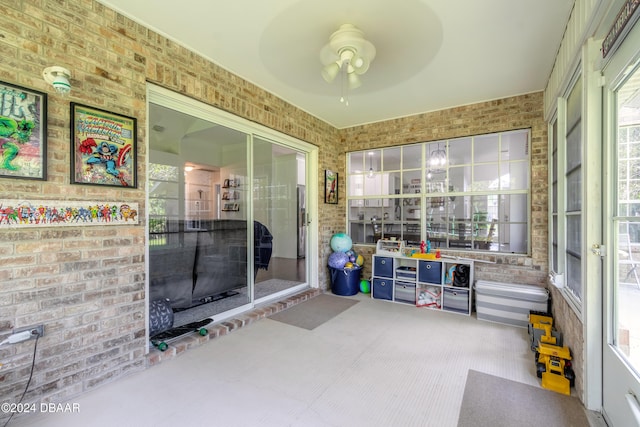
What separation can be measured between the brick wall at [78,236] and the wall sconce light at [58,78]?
96 millimetres

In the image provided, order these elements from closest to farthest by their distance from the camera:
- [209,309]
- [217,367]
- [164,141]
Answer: [217,367], [164,141], [209,309]

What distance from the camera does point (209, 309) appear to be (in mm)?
3557

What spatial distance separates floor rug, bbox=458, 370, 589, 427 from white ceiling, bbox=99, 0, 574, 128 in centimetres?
308

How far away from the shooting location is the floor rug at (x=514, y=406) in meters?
1.88

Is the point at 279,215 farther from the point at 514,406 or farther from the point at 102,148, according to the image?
the point at 514,406

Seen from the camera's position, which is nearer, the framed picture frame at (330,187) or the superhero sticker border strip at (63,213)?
the superhero sticker border strip at (63,213)

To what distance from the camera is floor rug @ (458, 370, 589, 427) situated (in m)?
1.88

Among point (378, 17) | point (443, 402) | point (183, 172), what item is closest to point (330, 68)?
point (378, 17)

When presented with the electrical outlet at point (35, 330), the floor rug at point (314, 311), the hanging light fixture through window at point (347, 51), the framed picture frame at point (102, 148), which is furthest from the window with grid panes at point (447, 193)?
the electrical outlet at point (35, 330)

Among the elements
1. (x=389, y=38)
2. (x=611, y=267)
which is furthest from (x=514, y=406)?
(x=389, y=38)

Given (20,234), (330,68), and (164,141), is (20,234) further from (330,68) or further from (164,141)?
(330,68)

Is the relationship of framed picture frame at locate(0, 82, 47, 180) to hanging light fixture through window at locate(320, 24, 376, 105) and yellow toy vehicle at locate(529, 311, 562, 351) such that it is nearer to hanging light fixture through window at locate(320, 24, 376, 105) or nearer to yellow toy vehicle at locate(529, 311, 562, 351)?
hanging light fixture through window at locate(320, 24, 376, 105)

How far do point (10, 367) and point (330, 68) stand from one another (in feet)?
10.7

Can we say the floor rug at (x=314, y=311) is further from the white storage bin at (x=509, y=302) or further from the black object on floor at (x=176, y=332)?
the white storage bin at (x=509, y=302)
